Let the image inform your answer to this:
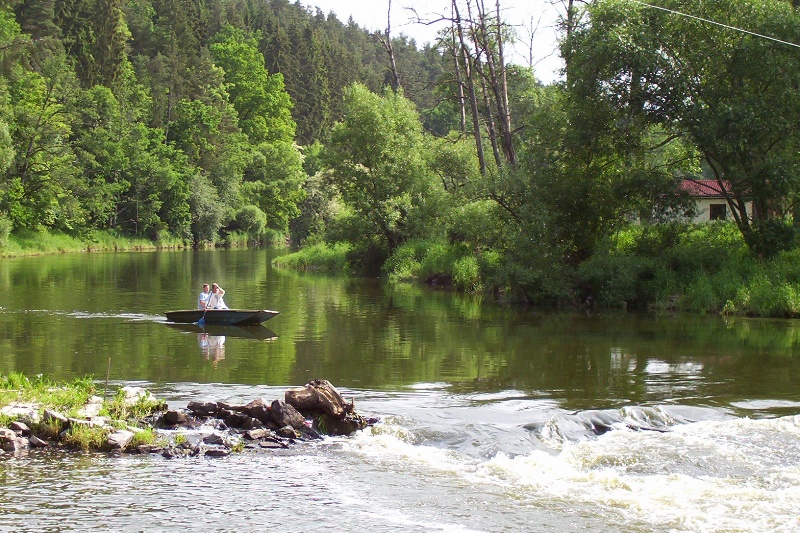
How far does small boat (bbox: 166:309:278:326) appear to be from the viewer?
26.1 meters

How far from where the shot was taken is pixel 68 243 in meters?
70.9

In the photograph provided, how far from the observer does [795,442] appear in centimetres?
1304

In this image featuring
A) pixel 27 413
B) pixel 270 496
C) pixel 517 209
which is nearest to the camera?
pixel 270 496

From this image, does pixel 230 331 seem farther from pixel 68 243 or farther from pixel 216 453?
pixel 68 243

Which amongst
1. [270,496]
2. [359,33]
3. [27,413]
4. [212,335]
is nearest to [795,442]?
[270,496]

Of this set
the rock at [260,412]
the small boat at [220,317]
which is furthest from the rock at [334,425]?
the small boat at [220,317]

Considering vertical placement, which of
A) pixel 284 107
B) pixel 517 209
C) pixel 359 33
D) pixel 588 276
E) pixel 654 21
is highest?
pixel 359 33

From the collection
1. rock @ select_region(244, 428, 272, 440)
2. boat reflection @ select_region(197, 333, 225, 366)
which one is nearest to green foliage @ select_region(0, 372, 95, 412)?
rock @ select_region(244, 428, 272, 440)

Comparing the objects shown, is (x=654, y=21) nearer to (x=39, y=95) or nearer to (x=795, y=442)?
(x=795, y=442)

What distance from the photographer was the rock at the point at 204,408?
13.7 m

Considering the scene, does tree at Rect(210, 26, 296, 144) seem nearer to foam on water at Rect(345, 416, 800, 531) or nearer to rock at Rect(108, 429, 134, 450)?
rock at Rect(108, 429, 134, 450)

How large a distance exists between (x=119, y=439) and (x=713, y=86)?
24.6 metres

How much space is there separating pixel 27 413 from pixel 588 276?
22.4 metres

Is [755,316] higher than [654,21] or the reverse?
the reverse
